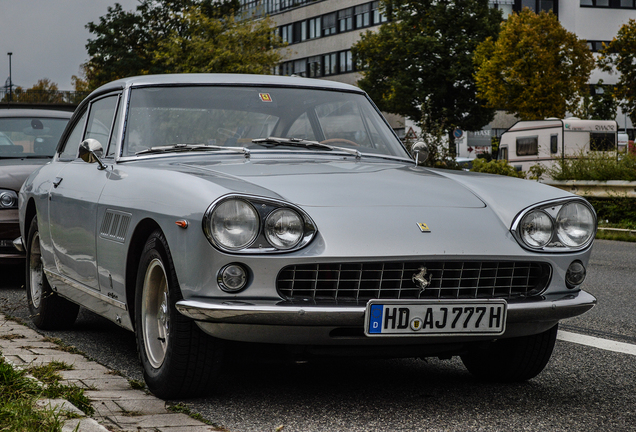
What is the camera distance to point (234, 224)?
11.2ft

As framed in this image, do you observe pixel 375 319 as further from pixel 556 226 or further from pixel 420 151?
pixel 420 151

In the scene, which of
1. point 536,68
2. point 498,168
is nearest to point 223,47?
point 536,68

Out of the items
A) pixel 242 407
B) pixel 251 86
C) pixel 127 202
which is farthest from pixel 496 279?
pixel 251 86

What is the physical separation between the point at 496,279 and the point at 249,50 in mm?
37875

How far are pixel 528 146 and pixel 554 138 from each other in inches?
52.2

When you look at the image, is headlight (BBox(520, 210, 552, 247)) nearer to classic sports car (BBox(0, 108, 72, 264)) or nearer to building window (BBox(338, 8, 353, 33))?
classic sports car (BBox(0, 108, 72, 264))

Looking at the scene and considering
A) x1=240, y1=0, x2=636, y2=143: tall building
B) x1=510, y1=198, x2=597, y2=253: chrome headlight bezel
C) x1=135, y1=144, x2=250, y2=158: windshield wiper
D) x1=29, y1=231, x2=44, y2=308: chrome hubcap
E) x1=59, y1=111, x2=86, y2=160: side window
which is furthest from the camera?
x1=240, y1=0, x2=636, y2=143: tall building

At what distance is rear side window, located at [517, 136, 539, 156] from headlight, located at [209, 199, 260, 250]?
26.9m

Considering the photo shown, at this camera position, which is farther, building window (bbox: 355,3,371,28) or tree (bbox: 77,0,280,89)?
building window (bbox: 355,3,371,28)

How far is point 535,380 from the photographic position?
14.5ft

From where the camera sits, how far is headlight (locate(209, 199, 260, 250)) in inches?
134

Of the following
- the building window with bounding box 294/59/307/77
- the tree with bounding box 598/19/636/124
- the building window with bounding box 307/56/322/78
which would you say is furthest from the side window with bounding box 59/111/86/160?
the building window with bounding box 294/59/307/77

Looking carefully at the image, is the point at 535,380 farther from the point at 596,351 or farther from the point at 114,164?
the point at 114,164

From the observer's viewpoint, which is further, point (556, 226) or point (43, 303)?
point (43, 303)
